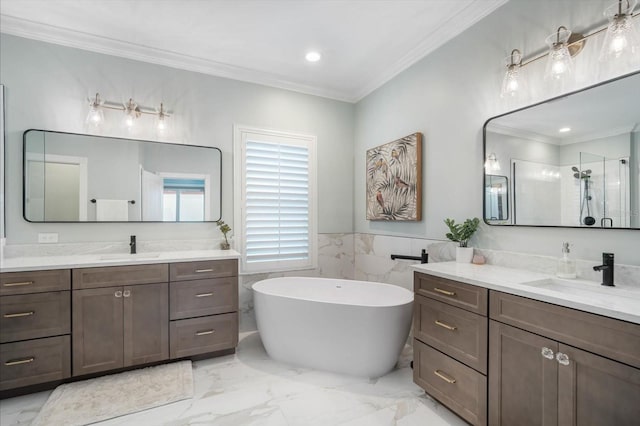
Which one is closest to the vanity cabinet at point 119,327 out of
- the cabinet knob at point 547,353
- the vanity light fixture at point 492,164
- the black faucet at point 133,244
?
the black faucet at point 133,244

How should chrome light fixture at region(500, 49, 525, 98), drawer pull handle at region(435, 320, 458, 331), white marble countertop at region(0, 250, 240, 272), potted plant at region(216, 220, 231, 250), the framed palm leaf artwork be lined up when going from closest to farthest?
drawer pull handle at region(435, 320, 458, 331) < chrome light fixture at region(500, 49, 525, 98) < white marble countertop at region(0, 250, 240, 272) < the framed palm leaf artwork < potted plant at region(216, 220, 231, 250)

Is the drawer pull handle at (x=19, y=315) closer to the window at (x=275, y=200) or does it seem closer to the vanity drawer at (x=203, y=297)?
the vanity drawer at (x=203, y=297)

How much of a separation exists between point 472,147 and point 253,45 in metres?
2.16

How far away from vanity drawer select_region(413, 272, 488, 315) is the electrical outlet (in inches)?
121

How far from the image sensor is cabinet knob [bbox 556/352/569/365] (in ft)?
4.31

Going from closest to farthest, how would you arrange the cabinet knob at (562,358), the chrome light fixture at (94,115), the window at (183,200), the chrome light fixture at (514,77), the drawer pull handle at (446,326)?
the cabinet knob at (562,358) → the drawer pull handle at (446,326) → the chrome light fixture at (514,77) → the chrome light fixture at (94,115) → the window at (183,200)

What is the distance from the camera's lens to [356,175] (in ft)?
12.9

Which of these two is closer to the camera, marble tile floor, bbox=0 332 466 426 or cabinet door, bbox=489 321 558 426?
cabinet door, bbox=489 321 558 426

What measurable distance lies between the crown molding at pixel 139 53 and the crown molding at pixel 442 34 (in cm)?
84

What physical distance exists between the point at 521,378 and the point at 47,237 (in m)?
3.60

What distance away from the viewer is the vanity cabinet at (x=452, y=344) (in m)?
1.69

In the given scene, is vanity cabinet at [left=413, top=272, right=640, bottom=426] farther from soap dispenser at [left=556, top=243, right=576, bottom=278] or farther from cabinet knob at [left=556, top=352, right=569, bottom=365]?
soap dispenser at [left=556, top=243, right=576, bottom=278]

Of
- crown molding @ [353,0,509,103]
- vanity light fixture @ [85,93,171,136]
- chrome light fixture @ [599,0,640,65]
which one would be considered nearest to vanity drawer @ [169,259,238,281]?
vanity light fixture @ [85,93,171,136]

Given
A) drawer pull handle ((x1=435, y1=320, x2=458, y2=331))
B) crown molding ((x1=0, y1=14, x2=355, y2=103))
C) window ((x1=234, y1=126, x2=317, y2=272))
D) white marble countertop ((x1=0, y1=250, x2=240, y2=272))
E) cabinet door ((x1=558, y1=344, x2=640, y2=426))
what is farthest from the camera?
window ((x1=234, y1=126, x2=317, y2=272))
